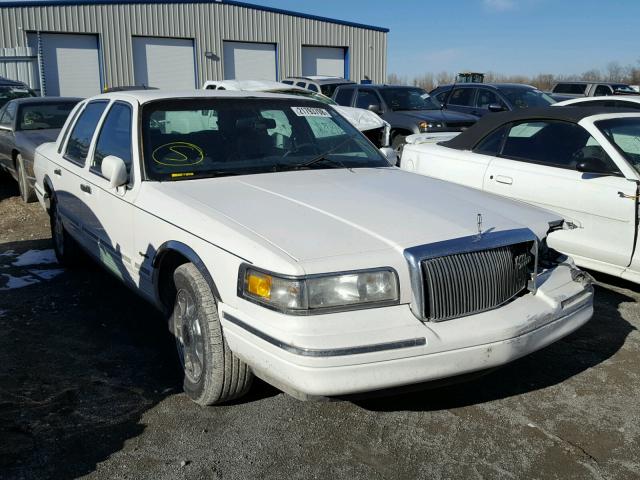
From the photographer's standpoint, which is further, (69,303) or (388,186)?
(69,303)

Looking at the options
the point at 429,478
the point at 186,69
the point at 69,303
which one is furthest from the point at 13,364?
the point at 186,69

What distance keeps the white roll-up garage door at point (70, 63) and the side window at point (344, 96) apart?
12854 mm

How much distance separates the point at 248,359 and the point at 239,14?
26273 millimetres

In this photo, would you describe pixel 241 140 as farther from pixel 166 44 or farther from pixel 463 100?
pixel 166 44

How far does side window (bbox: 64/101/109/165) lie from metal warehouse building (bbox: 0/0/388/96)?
19.5 meters

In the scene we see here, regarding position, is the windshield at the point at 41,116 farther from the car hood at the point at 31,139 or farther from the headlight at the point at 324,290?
the headlight at the point at 324,290

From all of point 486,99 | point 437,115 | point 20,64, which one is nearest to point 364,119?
point 437,115

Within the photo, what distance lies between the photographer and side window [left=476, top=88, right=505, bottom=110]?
45.6 ft

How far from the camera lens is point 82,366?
401cm

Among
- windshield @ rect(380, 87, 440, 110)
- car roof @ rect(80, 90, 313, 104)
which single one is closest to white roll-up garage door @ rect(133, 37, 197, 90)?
windshield @ rect(380, 87, 440, 110)

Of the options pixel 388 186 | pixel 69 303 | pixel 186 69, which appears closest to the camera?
pixel 388 186

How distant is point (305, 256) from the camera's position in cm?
287

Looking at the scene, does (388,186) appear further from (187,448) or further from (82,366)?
(82,366)

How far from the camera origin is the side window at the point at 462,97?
14.6 m
